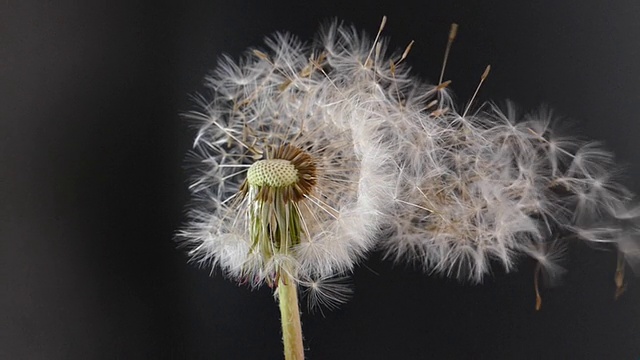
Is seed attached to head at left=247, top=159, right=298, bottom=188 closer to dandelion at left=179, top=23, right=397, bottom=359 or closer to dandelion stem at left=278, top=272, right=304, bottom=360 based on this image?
dandelion at left=179, top=23, right=397, bottom=359

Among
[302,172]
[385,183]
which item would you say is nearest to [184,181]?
[302,172]

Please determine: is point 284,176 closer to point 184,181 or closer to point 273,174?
point 273,174

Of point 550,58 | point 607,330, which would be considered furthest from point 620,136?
point 607,330

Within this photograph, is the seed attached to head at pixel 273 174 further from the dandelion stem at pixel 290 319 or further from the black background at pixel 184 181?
the black background at pixel 184 181

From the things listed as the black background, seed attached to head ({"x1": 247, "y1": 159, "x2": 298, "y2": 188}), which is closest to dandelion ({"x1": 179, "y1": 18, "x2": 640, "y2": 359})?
seed attached to head ({"x1": 247, "y1": 159, "x2": 298, "y2": 188})

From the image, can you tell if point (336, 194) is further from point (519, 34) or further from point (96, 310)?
point (96, 310)

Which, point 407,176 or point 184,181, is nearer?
point 407,176
